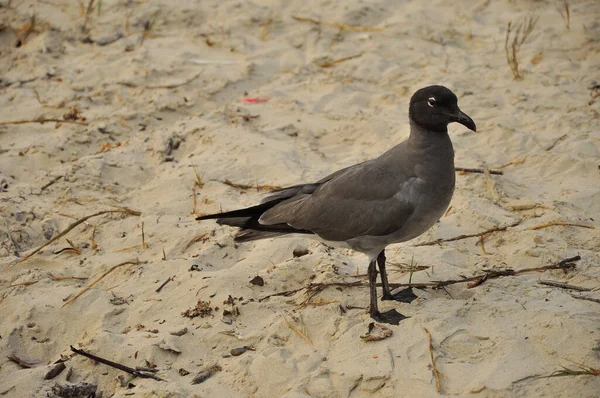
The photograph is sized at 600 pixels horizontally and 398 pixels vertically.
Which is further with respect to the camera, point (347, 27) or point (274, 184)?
point (347, 27)

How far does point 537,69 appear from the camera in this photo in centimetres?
828

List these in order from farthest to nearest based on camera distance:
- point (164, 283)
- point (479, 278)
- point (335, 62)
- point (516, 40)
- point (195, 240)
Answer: point (335, 62) → point (516, 40) → point (195, 240) → point (164, 283) → point (479, 278)

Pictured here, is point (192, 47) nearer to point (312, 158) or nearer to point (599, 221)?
point (312, 158)

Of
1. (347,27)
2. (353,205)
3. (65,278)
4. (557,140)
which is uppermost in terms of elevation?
(347,27)

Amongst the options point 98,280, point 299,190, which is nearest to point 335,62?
point 299,190

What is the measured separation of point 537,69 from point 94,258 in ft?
16.8

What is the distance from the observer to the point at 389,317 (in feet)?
16.5

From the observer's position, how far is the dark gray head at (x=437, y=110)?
17.2 ft

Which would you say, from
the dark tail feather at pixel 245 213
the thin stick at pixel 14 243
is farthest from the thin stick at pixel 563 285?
the thin stick at pixel 14 243

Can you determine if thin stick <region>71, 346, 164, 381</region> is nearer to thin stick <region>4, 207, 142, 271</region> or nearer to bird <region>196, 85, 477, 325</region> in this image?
bird <region>196, 85, 477, 325</region>

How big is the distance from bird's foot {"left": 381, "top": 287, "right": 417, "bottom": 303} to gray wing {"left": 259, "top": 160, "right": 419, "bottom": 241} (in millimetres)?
501

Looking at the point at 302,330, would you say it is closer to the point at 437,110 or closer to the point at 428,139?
the point at 428,139

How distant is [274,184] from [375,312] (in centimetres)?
209

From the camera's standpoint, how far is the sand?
183 inches
